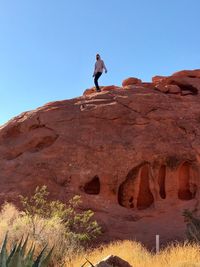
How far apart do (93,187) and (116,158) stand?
5.51 feet

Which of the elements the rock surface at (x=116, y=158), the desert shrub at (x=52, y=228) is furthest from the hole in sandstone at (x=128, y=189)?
the desert shrub at (x=52, y=228)

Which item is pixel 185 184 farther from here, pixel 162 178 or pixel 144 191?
pixel 144 191

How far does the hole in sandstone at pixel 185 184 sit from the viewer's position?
1881cm

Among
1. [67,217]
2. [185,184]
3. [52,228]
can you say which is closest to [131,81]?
[185,184]

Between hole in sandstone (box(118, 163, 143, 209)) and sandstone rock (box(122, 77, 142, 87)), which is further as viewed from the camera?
sandstone rock (box(122, 77, 142, 87))

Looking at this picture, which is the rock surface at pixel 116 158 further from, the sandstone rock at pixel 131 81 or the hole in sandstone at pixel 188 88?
the sandstone rock at pixel 131 81

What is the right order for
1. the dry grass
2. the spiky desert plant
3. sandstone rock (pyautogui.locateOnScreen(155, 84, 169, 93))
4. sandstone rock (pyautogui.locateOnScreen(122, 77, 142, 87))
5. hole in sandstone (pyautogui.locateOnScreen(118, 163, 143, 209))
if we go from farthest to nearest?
sandstone rock (pyautogui.locateOnScreen(122, 77, 142, 87)), sandstone rock (pyautogui.locateOnScreen(155, 84, 169, 93)), hole in sandstone (pyautogui.locateOnScreen(118, 163, 143, 209)), the spiky desert plant, the dry grass

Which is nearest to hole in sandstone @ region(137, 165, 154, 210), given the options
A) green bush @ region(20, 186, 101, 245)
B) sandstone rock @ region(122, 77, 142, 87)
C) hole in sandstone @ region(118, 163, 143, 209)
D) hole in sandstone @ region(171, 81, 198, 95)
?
hole in sandstone @ region(118, 163, 143, 209)

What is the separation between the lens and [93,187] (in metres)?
18.6

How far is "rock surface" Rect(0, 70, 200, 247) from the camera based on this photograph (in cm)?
1717

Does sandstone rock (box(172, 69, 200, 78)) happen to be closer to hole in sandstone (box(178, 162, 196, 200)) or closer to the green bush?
hole in sandstone (box(178, 162, 196, 200))

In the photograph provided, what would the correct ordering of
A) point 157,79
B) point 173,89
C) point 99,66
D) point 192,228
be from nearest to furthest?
point 192,228 → point 99,66 → point 173,89 → point 157,79

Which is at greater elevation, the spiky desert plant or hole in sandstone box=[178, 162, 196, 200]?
hole in sandstone box=[178, 162, 196, 200]

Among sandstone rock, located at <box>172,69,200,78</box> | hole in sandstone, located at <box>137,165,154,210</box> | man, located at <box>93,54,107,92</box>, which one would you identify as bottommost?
hole in sandstone, located at <box>137,165,154,210</box>
